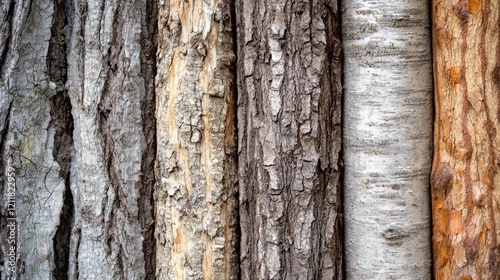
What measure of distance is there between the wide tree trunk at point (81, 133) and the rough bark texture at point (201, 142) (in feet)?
0.47

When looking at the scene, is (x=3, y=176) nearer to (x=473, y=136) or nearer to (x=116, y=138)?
(x=116, y=138)

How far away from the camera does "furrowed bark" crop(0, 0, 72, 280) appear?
1546mm

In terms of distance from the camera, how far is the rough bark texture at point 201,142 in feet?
4.53

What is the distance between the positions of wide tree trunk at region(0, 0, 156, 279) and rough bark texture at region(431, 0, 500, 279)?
2.89 feet

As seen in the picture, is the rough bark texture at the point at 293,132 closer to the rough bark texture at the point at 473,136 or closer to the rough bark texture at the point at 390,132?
the rough bark texture at the point at 390,132

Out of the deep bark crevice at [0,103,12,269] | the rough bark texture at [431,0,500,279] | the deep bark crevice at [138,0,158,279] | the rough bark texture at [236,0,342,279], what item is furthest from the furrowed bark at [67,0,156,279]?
the rough bark texture at [431,0,500,279]

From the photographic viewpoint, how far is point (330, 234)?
1352 mm

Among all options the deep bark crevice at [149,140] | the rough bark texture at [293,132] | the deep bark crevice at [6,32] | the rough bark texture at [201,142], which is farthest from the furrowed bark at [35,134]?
the rough bark texture at [293,132]

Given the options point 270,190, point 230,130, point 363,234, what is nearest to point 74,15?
point 230,130

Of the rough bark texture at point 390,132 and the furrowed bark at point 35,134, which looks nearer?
the rough bark texture at point 390,132

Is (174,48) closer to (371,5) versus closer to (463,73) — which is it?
(371,5)

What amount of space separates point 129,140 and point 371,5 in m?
0.81

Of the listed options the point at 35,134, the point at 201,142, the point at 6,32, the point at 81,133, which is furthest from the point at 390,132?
the point at 6,32

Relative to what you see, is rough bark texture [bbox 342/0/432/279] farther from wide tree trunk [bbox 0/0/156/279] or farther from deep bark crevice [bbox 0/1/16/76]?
deep bark crevice [bbox 0/1/16/76]
